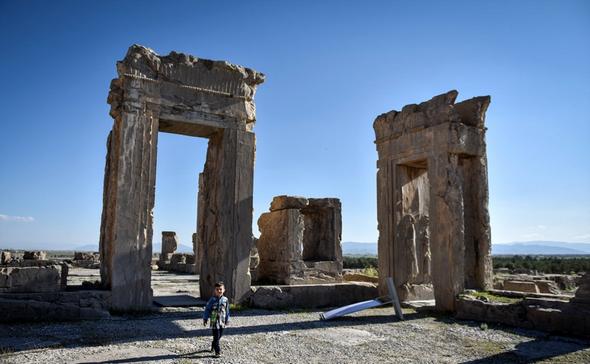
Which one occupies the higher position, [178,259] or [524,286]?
[178,259]

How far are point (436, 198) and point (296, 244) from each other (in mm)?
4195

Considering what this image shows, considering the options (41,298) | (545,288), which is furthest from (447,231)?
(41,298)

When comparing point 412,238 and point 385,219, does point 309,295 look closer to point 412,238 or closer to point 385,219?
point 385,219

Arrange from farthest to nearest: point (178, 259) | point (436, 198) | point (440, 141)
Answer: point (178, 259)
point (440, 141)
point (436, 198)

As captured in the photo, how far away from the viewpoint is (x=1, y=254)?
15.7 m

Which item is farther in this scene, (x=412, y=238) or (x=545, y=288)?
(x=545, y=288)

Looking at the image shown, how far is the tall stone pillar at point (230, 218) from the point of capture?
9297 mm

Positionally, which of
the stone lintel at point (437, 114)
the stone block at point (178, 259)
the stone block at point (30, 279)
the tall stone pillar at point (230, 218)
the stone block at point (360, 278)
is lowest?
the stone block at point (360, 278)

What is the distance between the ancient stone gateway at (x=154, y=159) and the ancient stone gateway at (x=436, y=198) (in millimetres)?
3330

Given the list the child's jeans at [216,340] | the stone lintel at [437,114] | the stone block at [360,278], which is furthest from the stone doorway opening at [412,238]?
the child's jeans at [216,340]

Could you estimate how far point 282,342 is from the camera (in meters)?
6.20

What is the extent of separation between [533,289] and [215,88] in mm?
9102

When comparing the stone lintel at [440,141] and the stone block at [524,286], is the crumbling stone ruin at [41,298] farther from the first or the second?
the stone block at [524,286]

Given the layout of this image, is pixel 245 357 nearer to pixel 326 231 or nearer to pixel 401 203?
pixel 401 203
